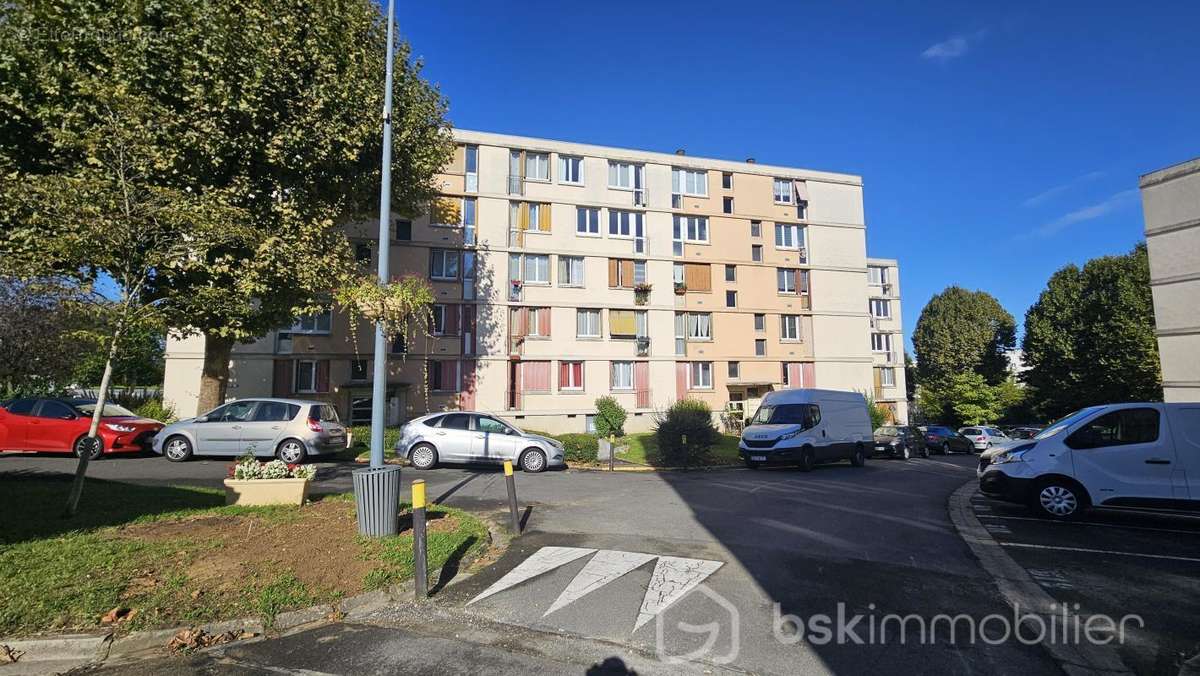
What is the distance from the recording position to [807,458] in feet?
52.2

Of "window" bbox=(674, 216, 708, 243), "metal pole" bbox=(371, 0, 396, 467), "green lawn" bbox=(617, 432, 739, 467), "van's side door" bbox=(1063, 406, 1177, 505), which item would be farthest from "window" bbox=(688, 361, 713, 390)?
"metal pole" bbox=(371, 0, 396, 467)

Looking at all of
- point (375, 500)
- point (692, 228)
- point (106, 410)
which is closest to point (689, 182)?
point (692, 228)

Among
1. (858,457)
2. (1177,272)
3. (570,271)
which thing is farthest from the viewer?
(570,271)

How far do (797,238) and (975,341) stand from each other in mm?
24110

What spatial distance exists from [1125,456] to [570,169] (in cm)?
2480

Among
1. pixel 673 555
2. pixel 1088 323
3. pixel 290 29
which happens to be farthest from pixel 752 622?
pixel 1088 323

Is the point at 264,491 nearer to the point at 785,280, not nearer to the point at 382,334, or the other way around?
the point at 382,334

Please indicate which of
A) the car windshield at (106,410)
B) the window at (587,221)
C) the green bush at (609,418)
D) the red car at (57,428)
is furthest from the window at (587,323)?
the red car at (57,428)

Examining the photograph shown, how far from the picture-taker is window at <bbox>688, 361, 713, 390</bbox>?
94.9 ft

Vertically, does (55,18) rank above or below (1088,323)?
above

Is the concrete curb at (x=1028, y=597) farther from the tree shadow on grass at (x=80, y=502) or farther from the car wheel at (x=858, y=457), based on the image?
the tree shadow on grass at (x=80, y=502)

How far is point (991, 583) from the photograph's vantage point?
5484 mm

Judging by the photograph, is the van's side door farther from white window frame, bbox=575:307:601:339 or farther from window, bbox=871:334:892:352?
window, bbox=871:334:892:352

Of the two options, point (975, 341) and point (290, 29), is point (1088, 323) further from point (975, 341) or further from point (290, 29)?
point (290, 29)
